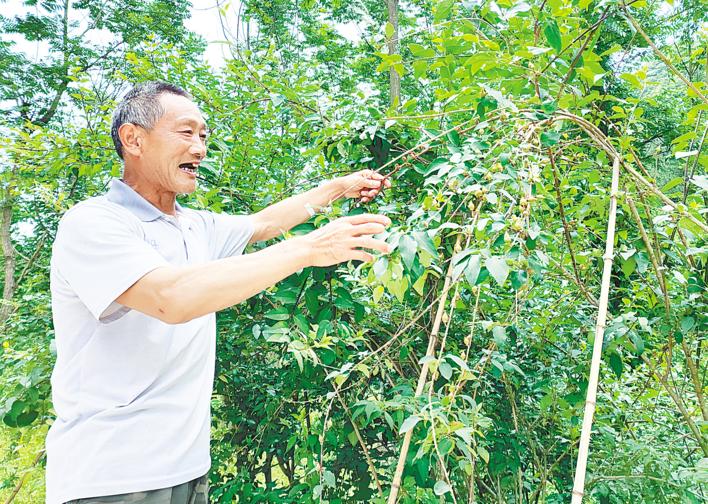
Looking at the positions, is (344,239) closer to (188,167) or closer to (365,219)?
(365,219)

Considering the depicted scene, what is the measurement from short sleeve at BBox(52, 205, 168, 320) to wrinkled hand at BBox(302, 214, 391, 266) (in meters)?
0.36

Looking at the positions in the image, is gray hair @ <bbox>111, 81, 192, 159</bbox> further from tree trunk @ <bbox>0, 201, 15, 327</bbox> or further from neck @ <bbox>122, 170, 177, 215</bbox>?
tree trunk @ <bbox>0, 201, 15, 327</bbox>

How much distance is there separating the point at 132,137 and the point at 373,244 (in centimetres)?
91

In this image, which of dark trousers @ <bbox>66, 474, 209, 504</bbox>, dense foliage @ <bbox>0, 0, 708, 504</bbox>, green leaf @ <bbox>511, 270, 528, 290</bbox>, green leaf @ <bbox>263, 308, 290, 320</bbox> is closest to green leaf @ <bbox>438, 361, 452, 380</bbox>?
dense foliage @ <bbox>0, 0, 708, 504</bbox>

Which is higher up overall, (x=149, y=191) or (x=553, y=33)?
(x=553, y=33)

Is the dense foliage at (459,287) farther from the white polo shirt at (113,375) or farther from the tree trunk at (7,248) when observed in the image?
the tree trunk at (7,248)

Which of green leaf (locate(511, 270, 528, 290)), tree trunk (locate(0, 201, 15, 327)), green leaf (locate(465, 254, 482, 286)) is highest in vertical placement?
tree trunk (locate(0, 201, 15, 327))

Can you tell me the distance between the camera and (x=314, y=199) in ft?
6.15

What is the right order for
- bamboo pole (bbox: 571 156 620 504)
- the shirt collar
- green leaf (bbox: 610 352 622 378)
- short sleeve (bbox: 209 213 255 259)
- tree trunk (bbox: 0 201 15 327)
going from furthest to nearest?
tree trunk (bbox: 0 201 15 327) → short sleeve (bbox: 209 213 255 259) → green leaf (bbox: 610 352 622 378) → the shirt collar → bamboo pole (bbox: 571 156 620 504)

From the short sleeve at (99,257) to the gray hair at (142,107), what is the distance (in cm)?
38

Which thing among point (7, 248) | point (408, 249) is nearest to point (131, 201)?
point (408, 249)

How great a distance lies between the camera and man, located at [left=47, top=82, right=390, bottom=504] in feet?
4.03

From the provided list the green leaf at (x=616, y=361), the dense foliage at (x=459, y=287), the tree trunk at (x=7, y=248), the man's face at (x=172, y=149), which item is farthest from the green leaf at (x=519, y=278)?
the tree trunk at (x=7, y=248)

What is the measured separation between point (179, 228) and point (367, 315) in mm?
823
